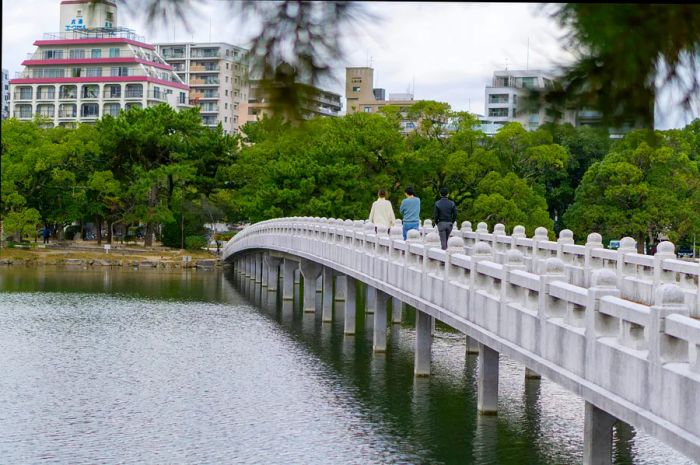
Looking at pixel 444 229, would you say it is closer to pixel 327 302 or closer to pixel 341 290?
pixel 327 302

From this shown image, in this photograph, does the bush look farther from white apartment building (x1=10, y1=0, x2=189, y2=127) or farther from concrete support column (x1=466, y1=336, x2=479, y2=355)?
concrete support column (x1=466, y1=336, x2=479, y2=355)

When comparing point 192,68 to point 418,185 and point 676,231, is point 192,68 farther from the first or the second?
point 676,231

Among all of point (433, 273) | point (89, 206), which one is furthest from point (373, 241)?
point (89, 206)

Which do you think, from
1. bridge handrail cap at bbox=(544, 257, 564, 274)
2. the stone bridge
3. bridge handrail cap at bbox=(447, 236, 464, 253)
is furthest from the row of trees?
bridge handrail cap at bbox=(544, 257, 564, 274)

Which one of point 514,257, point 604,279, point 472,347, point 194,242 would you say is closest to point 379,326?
point 472,347

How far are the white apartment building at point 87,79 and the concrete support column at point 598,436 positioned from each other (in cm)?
8507

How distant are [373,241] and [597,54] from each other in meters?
18.9

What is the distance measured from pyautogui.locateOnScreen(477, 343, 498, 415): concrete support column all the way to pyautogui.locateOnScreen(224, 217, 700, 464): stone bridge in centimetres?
2

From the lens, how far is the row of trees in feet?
173

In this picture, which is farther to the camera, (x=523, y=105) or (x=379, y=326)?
(x=379, y=326)

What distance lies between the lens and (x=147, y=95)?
317 feet

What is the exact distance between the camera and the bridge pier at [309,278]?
3912cm

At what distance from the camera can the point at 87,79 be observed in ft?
323

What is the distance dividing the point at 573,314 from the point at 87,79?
90.5 meters
